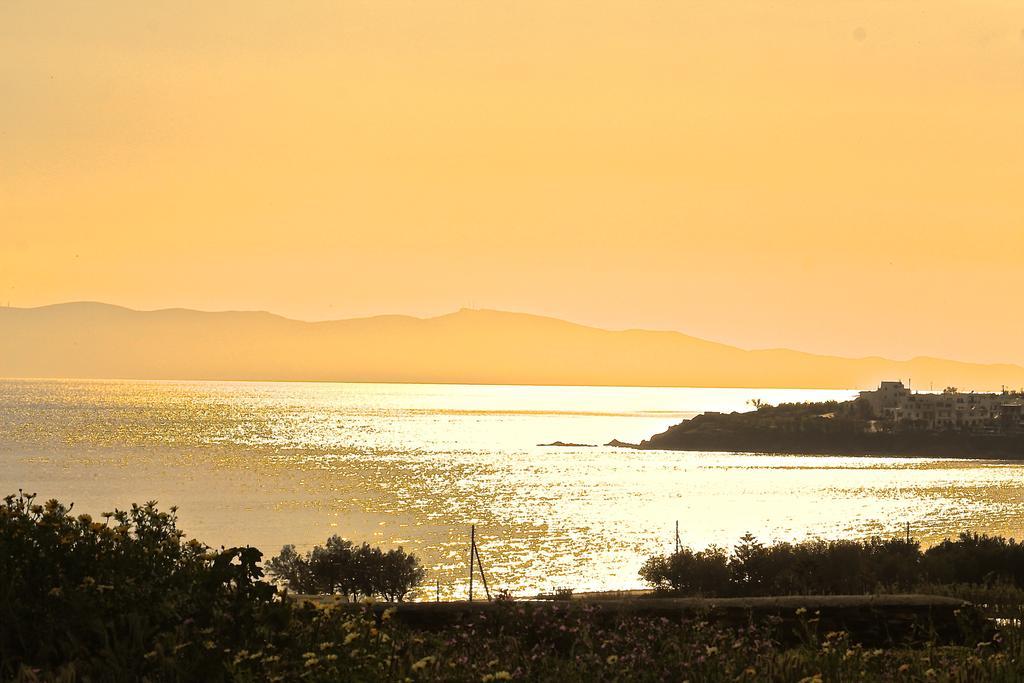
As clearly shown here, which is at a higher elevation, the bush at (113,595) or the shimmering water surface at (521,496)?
the bush at (113,595)

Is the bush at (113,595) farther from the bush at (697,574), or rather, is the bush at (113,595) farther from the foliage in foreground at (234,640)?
the bush at (697,574)

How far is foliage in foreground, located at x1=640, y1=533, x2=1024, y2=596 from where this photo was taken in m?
38.6

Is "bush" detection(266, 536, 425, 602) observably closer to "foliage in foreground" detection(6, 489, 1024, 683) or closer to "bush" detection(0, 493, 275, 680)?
"foliage in foreground" detection(6, 489, 1024, 683)

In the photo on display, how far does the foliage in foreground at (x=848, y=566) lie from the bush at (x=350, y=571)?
1285cm

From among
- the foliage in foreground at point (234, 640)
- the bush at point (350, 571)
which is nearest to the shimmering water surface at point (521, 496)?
the bush at point (350, 571)

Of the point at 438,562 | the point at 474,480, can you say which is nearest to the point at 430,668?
the point at 438,562

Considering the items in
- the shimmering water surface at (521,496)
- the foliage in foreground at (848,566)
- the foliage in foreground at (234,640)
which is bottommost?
the shimmering water surface at (521,496)

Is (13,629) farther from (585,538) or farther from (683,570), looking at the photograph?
(585,538)

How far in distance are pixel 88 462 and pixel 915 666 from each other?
519 ft

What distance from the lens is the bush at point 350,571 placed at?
178 feet

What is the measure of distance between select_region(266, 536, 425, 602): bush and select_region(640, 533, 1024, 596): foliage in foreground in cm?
1285

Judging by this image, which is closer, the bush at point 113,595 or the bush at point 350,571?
the bush at point 113,595

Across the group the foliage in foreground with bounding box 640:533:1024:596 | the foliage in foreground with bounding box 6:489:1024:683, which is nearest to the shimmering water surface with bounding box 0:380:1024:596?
the foliage in foreground with bounding box 640:533:1024:596

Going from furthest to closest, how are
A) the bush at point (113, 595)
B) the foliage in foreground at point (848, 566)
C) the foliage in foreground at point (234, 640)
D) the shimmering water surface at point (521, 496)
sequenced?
the shimmering water surface at point (521, 496) < the foliage in foreground at point (848, 566) < the bush at point (113, 595) < the foliage in foreground at point (234, 640)
